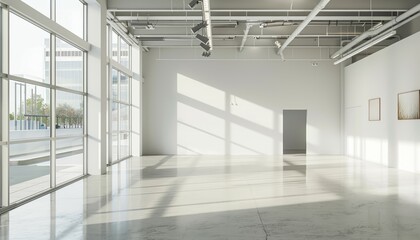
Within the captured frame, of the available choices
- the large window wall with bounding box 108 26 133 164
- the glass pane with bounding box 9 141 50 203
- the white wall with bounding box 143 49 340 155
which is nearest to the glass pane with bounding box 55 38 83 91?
the glass pane with bounding box 9 141 50 203

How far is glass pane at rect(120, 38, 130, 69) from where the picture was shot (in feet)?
56.4

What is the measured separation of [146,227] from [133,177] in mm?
5811

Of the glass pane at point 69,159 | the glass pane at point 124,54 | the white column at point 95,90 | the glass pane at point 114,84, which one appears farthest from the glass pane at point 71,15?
the glass pane at point 124,54

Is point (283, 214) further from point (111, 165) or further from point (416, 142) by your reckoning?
point (111, 165)

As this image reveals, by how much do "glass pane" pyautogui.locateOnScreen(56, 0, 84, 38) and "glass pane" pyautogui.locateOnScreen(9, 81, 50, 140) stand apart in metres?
2.15

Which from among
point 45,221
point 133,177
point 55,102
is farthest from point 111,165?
point 45,221

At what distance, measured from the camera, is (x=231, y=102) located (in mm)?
20016

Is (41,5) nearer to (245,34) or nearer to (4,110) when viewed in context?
(4,110)

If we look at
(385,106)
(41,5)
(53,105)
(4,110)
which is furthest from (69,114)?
(385,106)

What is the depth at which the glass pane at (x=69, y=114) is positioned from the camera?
33.4 feet

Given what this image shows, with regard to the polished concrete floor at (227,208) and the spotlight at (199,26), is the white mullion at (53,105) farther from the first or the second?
the spotlight at (199,26)

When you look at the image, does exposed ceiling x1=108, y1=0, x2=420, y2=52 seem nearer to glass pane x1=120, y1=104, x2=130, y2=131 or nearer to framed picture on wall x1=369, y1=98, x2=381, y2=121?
framed picture on wall x1=369, y1=98, x2=381, y2=121

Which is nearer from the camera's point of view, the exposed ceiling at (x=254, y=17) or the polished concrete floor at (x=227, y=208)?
the polished concrete floor at (x=227, y=208)

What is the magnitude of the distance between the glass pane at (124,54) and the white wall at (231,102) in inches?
66.5
